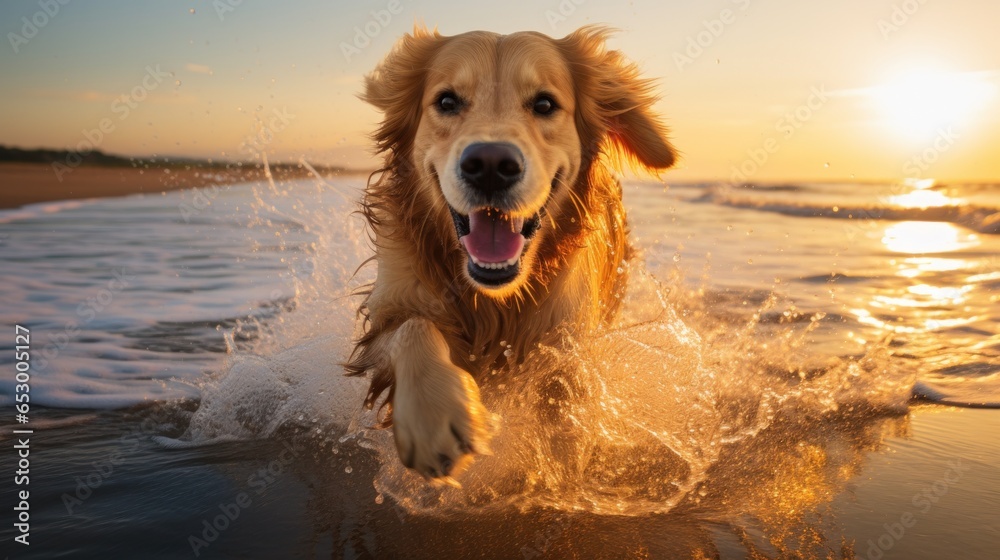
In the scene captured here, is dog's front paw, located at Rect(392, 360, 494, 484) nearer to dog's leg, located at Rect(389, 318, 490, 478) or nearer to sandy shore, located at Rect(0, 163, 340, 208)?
dog's leg, located at Rect(389, 318, 490, 478)

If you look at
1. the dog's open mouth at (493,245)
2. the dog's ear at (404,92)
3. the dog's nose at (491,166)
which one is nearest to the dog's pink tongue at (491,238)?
the dog's open mouth at (493,245)

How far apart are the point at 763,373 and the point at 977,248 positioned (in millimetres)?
6288

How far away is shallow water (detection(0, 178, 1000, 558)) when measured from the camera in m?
2.18

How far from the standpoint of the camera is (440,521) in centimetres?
225

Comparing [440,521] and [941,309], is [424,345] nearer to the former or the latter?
[440,521]

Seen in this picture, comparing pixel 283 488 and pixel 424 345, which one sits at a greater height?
pixel 424 345

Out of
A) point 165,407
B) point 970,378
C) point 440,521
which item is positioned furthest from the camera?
point 970,378

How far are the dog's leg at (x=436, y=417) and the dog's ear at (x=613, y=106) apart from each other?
126cm

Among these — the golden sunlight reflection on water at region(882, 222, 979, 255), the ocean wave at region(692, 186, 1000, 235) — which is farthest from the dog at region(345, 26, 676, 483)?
the ocean wave at region(692, 186, 1000, 235)

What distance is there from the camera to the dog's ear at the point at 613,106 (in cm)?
301

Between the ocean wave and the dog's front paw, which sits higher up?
the ocean wave

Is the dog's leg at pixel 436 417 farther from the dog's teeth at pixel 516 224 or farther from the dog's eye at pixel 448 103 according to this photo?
the dog's eye at pixel 448 103

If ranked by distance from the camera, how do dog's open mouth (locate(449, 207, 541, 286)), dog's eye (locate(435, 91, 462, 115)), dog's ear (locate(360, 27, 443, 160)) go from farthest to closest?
dog's ear (locate(360, 27, 443, 160)) → dog's eye (locate(435, 91, 462, 115)) → dog's open mouth (locate(449, 207, 541, 286))

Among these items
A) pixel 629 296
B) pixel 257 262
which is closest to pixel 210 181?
pixel 257 262
